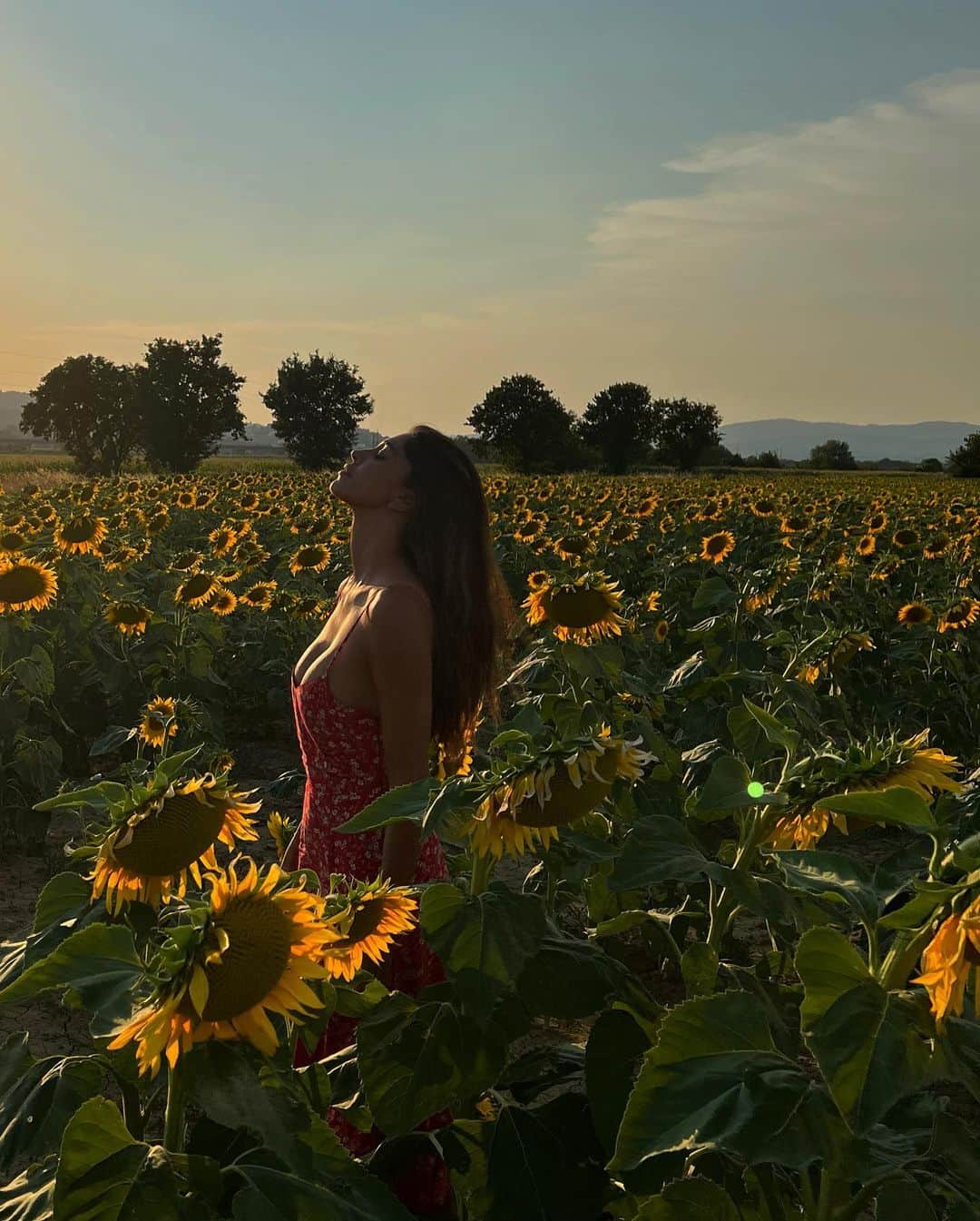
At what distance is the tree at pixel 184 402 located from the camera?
4712 centimetres

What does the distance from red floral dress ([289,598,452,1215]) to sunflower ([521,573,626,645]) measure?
1061 millimetres

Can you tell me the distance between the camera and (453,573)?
309 cm

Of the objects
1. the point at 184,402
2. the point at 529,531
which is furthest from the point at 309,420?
the point at 529,531

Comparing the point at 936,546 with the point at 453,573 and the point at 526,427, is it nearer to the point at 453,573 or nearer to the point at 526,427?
the point at 453,573

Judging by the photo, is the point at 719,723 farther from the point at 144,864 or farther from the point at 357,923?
the point at 144,864

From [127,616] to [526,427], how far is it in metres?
64.2

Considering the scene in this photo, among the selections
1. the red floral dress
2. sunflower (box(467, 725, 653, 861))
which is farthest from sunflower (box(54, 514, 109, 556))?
sunflower (box(467, 725, 653, 861))

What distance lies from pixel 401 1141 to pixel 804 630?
17.6ft

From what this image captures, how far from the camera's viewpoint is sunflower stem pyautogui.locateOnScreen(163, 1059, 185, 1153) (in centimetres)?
125

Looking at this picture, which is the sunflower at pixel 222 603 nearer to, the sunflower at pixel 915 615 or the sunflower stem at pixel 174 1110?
the sunflower at pixel 915 615

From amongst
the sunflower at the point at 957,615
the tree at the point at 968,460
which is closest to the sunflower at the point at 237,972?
the sunflower at the point at 957,615

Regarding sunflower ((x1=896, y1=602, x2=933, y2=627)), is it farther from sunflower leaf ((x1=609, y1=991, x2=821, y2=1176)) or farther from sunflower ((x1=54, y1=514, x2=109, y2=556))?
sunflower leaf ((x1=609, y1=991, x2=821, y2=1176))

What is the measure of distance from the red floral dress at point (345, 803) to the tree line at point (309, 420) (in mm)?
43869

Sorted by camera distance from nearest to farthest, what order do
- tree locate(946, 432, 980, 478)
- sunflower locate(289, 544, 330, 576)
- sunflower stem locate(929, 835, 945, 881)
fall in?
sunflower stem locate(929, 835, 945, 881) < sunflower locate(289, 544, 330, 576) < tree locate(946, 432, 980, 478)
